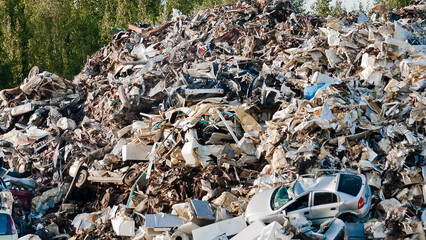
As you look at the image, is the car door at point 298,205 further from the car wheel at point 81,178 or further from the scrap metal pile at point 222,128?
the car wheel at point 81,178

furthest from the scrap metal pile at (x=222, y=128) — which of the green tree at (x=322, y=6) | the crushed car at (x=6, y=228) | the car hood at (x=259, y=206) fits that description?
the green tree at (x=322, y=6)

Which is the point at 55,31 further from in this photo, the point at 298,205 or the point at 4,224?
the point at 298,205

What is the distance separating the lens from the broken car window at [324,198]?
29.3ft

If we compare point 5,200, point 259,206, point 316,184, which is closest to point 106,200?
point 5,200

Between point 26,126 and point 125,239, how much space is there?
7808 mm

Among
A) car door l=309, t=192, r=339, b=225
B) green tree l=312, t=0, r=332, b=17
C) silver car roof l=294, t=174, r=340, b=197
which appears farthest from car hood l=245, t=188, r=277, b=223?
green tree l=312, t=0, r=332, b=17

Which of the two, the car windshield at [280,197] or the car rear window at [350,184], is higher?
the car rear window at [350,184]

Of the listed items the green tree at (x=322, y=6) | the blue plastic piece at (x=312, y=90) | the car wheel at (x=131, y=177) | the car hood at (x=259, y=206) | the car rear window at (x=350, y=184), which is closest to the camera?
the car rear window at (x=350, y=184)

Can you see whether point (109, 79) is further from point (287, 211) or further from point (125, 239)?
point (287, 211)

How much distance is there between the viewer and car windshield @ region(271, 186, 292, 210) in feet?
30.2

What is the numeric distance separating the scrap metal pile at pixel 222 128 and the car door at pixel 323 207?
656mm

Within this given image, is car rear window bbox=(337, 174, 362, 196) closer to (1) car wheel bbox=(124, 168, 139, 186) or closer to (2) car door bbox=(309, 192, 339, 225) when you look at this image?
(2) car door bbox=(309, 192, 339, 225)

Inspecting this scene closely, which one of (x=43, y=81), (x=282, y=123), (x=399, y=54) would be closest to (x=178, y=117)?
(x=282, y=123)

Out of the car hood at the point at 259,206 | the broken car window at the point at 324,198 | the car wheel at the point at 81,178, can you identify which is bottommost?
the car wheel at the point at 81,178
